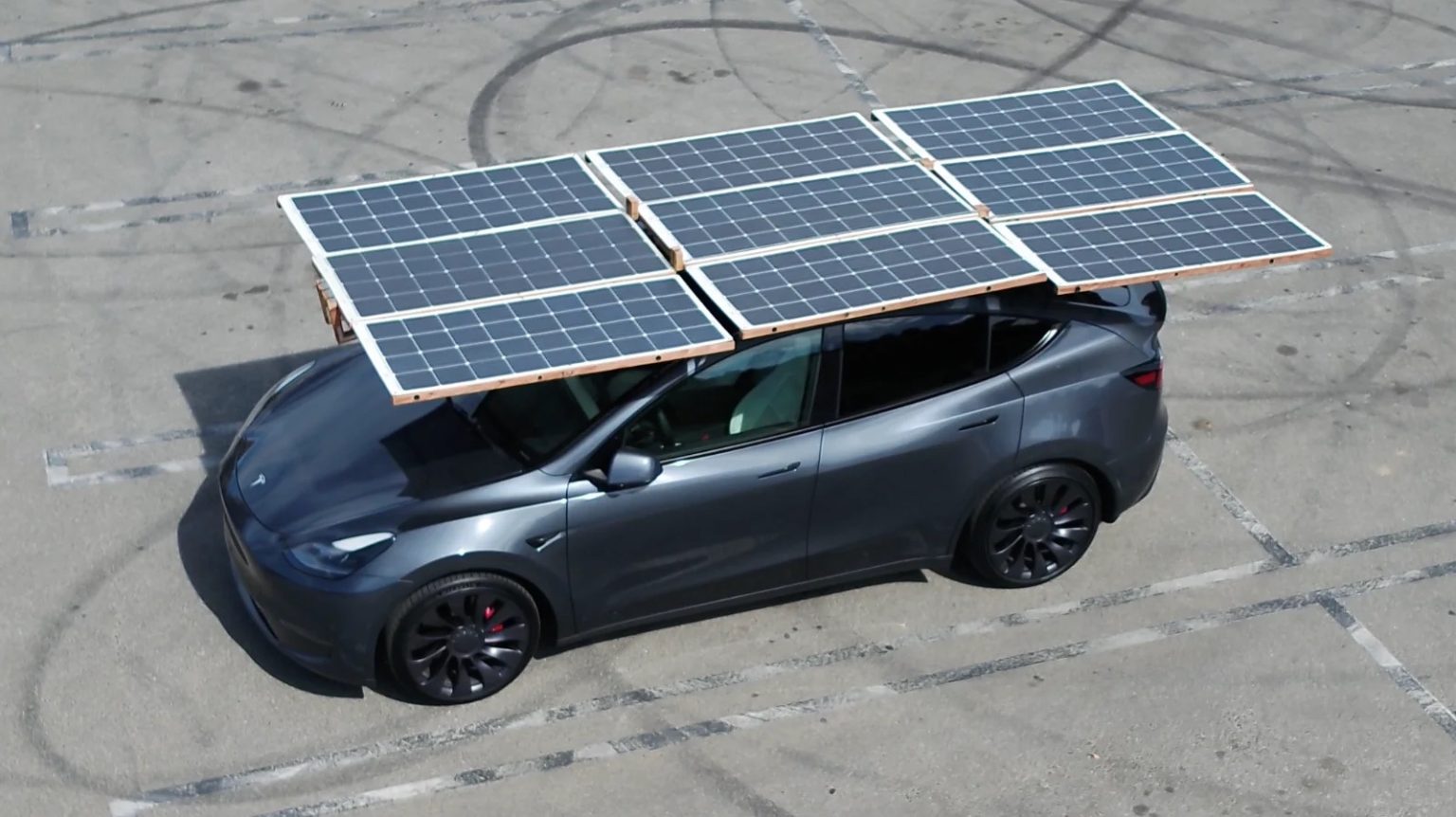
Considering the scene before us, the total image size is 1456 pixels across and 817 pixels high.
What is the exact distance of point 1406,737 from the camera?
7.66 m

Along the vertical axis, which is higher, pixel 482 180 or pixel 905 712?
pixel 482 180

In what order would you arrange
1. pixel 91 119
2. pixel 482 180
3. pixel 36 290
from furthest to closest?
1. pixel 91 119
2. pixel 36 290
3. pixel 482 180

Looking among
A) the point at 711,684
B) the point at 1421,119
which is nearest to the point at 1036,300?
the point at 711,684

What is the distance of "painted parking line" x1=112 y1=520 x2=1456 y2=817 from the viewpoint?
23.8ft

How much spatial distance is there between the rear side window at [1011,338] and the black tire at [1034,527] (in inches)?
22.7

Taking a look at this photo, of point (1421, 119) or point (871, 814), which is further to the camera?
point (1421, 119)

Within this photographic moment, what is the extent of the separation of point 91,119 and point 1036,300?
27.1 ft

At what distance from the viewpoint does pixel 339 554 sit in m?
7.25

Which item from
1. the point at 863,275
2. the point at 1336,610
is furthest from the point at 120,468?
the point at 1336,610

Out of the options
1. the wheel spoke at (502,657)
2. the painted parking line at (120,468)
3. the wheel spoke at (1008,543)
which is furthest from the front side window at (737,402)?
the painted parking line at (120,468)

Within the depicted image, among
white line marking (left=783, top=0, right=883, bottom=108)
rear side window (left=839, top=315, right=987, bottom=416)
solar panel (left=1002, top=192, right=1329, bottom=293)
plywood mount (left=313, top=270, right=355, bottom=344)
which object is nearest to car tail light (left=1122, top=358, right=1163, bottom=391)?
solar panel (left=1002, top=192, right=1329, bottom=293)

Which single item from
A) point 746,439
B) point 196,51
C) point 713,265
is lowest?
point 196,51

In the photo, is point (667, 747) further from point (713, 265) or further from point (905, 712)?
point (713, 265)

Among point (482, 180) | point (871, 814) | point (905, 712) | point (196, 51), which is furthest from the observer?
point (196, 51)
